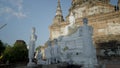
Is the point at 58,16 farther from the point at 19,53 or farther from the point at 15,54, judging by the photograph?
the point at 15,54

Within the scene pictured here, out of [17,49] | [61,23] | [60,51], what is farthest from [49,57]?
[17,49]

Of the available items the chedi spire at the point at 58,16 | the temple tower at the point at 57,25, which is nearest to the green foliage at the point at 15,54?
the temple tower at the point at 57,25

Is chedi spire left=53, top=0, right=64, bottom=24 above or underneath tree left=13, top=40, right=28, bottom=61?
above

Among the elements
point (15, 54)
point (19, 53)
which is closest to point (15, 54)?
point (15, 54)

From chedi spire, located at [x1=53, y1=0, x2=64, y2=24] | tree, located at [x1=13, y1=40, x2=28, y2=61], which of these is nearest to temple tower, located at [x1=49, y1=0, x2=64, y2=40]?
chedi spire, located at [x1=53, y1=0, x2=64, y2=24]

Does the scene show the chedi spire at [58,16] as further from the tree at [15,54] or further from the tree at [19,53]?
the tree at [15,54]

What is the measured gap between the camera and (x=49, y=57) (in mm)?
17922

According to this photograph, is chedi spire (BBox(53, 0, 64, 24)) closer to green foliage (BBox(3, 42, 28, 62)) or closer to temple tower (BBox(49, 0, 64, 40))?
temple tower (BBox(49, 0, 64, 40))

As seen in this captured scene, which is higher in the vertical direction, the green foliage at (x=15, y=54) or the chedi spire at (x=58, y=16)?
the chedi spire at (x=58, y=16)

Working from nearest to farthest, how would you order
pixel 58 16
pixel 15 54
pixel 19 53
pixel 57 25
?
pixel 57 25
pixel 15 54
pixel 19 53
pixel 58 16

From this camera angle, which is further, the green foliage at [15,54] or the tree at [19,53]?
the tree at [19,53]

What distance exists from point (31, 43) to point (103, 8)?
2546cm

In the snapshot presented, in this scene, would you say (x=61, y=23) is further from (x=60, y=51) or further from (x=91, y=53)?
(x=91, y=53)

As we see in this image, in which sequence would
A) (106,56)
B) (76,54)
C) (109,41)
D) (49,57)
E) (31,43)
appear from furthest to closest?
(109,41) → (106,56) → (49,57) → (31,43) → (76,54)
